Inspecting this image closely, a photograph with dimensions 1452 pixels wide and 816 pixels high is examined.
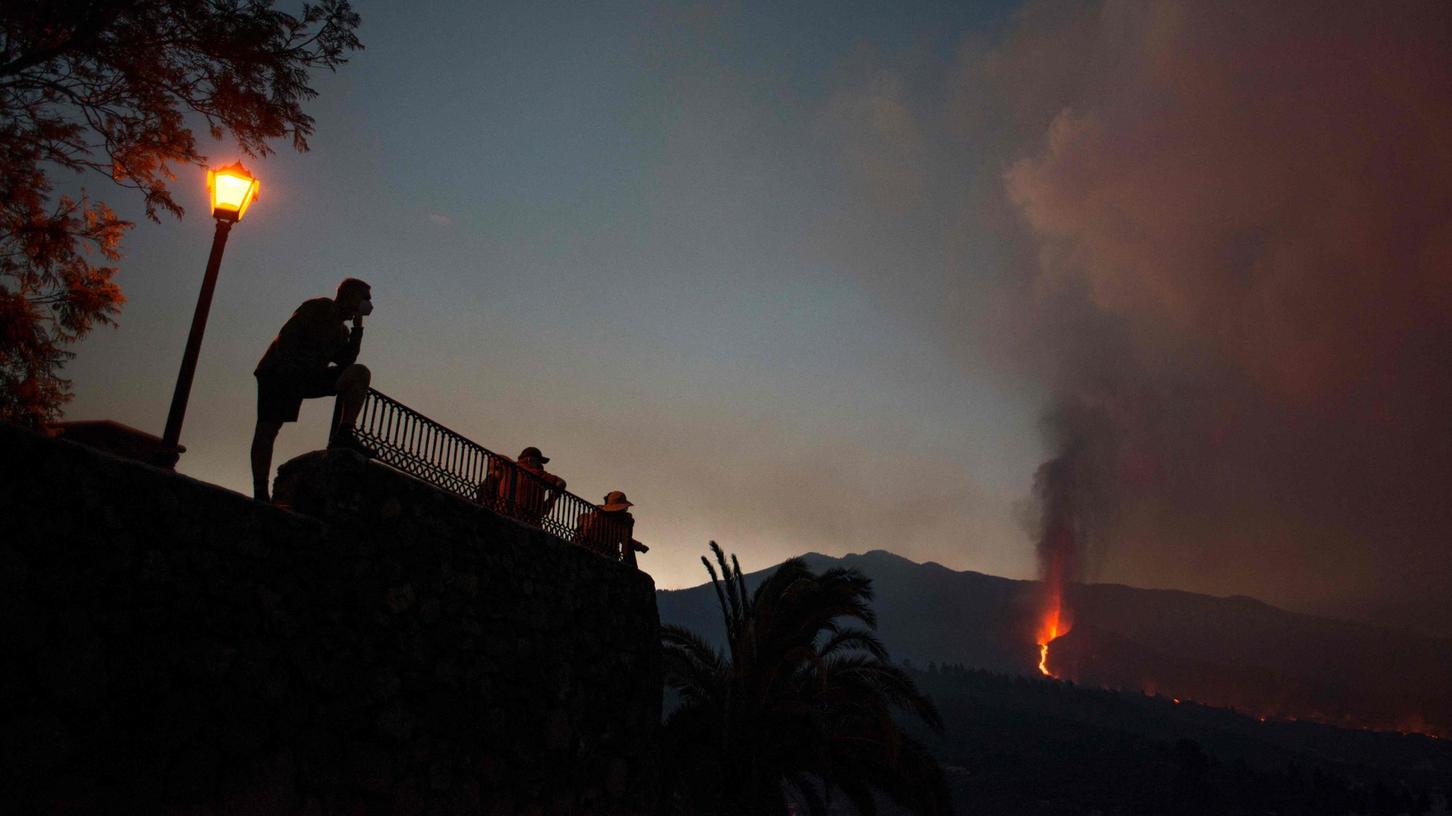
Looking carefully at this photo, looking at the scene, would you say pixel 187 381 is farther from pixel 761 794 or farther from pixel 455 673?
pixel 761 794

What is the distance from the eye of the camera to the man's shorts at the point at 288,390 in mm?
8438

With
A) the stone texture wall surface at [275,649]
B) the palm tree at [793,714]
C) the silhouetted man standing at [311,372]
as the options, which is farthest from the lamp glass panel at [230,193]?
the palm tree at [793,714]

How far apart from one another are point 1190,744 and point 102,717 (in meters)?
145

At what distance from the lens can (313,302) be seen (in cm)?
887

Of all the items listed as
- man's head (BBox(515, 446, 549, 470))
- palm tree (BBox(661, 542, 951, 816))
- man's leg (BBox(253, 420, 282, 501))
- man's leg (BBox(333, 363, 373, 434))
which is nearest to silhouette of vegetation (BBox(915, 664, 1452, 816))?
palm tree (BBox(661, 542, 951, 816))

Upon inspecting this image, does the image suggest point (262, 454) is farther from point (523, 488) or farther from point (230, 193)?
point (523, 488)

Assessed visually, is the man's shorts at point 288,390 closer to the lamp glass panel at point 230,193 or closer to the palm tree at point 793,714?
the lamp glass panel at point 230,193

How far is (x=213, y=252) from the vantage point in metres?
8.26

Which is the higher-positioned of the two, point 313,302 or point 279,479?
point 313,302

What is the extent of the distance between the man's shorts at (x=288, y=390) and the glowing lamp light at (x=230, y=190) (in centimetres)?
167

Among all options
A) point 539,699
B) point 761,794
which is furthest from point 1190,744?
point 539,699

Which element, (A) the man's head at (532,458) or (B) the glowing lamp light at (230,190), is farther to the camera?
(A) the man's head at (532,458)

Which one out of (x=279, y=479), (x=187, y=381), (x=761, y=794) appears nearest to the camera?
(x=187, y=381)

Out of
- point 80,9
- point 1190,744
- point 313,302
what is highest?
point 80,9
